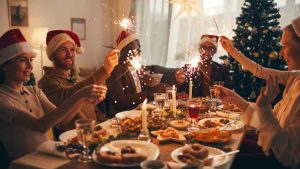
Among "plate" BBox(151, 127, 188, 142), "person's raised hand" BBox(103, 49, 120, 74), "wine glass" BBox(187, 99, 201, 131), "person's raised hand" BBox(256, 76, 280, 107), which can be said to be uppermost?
"person's raised hand" BBox(103, 49, 120, 74)

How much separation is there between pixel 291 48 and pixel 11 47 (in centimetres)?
169

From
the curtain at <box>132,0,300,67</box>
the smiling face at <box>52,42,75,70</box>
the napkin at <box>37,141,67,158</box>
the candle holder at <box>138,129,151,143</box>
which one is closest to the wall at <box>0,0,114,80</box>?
the curtain at <box>132,0,300,67</box>

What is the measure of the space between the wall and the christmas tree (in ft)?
11.1

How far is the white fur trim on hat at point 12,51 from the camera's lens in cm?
175

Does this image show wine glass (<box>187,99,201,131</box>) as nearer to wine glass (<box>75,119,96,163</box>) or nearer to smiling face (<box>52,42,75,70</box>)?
wine glass (<box>75,119,96,163</box>)

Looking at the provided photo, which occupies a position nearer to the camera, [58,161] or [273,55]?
[58,161]

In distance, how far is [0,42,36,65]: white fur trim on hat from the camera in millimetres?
1753

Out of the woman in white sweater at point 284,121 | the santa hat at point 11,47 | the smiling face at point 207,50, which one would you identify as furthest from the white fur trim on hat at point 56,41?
the smiling face at point 207,50

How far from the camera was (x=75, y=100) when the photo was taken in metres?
1.57

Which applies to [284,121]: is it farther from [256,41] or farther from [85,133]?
[256,41]

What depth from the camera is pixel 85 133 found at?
129cm

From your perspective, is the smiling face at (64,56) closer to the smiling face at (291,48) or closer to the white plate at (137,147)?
the white plate at (137,147)

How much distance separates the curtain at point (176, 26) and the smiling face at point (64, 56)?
10.2ft

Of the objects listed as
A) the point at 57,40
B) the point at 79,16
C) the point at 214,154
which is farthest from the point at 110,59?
the point at 79,16
